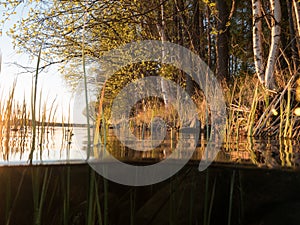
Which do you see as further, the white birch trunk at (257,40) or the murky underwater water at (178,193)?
the white birch trunk at (257,40)

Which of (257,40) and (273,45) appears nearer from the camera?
(273,45)

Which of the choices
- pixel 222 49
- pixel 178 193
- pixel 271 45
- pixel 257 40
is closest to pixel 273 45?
pixel 271 45

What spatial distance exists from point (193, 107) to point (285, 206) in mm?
5761

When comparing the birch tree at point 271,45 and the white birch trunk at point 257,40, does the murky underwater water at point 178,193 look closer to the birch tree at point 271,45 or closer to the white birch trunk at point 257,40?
the birch tree at point 271,45

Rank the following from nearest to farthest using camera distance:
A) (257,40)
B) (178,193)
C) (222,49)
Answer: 1. (178,193)
2. (257,40)
3. (222,49)

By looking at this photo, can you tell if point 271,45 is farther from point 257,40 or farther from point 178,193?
point 178,193

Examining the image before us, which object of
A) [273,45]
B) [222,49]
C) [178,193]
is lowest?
[178,193]

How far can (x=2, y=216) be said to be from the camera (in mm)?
2639

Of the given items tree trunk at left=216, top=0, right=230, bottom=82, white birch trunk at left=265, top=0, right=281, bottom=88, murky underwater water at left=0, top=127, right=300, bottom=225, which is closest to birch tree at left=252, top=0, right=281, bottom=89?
white birch trunk at left=265, top=0, right=281, bottom=88

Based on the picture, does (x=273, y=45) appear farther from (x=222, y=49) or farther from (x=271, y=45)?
(x=222, y=49)

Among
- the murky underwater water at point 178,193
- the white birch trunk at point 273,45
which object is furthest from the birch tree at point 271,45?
the murky underwater water at point 178,193

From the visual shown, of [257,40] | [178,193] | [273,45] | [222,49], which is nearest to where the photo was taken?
[178,193]

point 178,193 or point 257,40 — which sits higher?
point 257,40

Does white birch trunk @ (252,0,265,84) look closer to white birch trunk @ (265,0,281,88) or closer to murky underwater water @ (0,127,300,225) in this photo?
white birch trunk @ (265,0,281,88)
